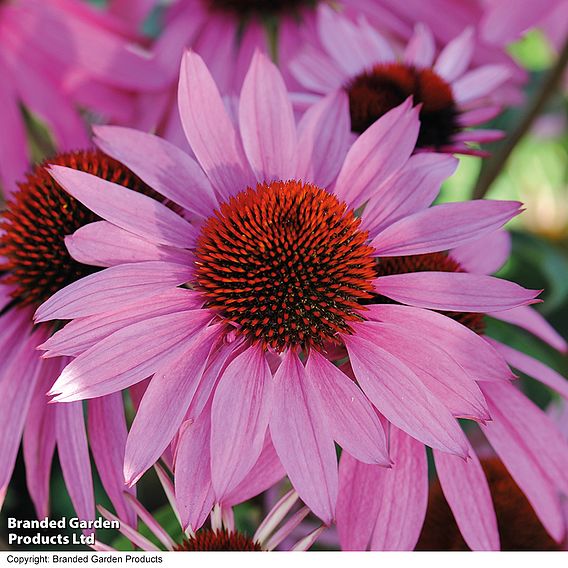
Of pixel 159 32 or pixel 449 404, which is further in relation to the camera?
pixel 159 32

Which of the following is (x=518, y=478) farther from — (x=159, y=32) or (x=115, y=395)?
(x=159, y=32)

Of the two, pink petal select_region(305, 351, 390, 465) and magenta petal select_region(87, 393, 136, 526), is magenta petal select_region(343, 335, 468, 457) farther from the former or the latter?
magenta petal select_region(87, 393, 136, 526)

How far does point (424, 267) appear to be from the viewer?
0.47 meters

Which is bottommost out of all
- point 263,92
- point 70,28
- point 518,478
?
point 518,478

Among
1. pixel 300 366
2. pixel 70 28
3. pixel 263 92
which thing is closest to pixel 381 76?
pixel 263 92

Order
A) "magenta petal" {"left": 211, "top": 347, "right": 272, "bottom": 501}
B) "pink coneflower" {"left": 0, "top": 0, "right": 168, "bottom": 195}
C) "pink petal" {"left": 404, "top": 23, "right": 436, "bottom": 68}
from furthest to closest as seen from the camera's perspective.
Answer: "pink coneflower" {"left": 0, "top": 0, "right": 168, "bottom": 195}
"pink petal" {"left": 404, "top": 23, "right": 436, "bottom": 68}
"magenta petal" {"left": 211, "top": 347, "right": 272, "bottom": 501}

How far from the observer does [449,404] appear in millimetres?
403

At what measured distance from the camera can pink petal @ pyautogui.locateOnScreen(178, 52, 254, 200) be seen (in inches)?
18.3

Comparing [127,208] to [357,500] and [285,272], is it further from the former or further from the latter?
[357,500]

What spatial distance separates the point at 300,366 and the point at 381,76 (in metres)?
0.23

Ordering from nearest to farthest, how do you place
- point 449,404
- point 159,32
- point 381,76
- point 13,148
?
point 449,404, point 381,76, point 13,148, point 159,32

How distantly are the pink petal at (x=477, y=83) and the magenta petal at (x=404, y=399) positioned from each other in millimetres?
246

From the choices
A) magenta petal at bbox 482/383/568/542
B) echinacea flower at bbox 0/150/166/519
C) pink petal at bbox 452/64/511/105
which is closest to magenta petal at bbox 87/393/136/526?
echinacea flower at bbox 0/150/166/519

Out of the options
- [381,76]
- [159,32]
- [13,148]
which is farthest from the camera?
[159,32]
